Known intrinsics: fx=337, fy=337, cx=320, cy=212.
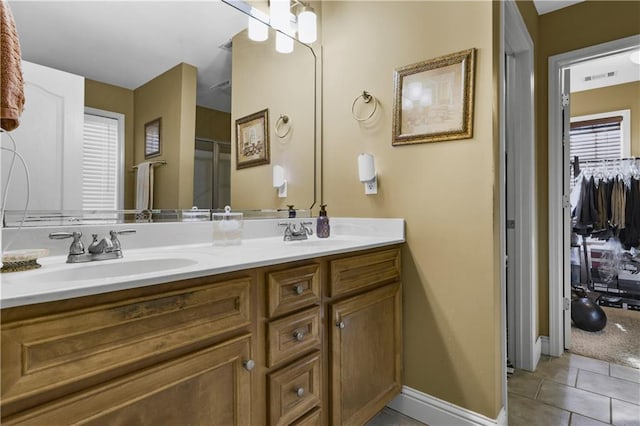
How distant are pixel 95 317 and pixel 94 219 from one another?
2.23ft

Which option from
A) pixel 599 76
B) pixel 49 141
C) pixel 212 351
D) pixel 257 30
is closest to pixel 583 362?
pixel 212 351

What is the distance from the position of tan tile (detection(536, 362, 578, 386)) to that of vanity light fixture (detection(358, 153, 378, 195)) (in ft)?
5.23

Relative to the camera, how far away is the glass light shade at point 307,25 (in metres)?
2.02

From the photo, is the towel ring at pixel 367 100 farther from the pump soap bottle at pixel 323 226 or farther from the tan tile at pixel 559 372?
the tan tile at pixel 559 372

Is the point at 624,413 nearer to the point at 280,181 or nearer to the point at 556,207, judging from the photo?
the point at 556,207

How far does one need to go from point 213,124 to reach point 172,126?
0.24 m

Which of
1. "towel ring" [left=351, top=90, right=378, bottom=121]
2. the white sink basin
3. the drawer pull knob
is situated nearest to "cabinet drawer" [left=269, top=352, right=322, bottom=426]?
the drawer pull knob

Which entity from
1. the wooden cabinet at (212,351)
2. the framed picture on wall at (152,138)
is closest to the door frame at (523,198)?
the wooden cabinet at (212,351)

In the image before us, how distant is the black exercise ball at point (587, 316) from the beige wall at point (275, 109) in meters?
2.46

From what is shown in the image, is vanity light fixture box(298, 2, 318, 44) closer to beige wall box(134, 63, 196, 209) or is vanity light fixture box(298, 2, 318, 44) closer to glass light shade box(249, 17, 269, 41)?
glass light shade box(249, 17, 269, 41)

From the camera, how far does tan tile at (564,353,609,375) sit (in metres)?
2.14

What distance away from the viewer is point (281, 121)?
2.01 meters

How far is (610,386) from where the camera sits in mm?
1931

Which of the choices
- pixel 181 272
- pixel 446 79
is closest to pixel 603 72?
pixel 446 79
